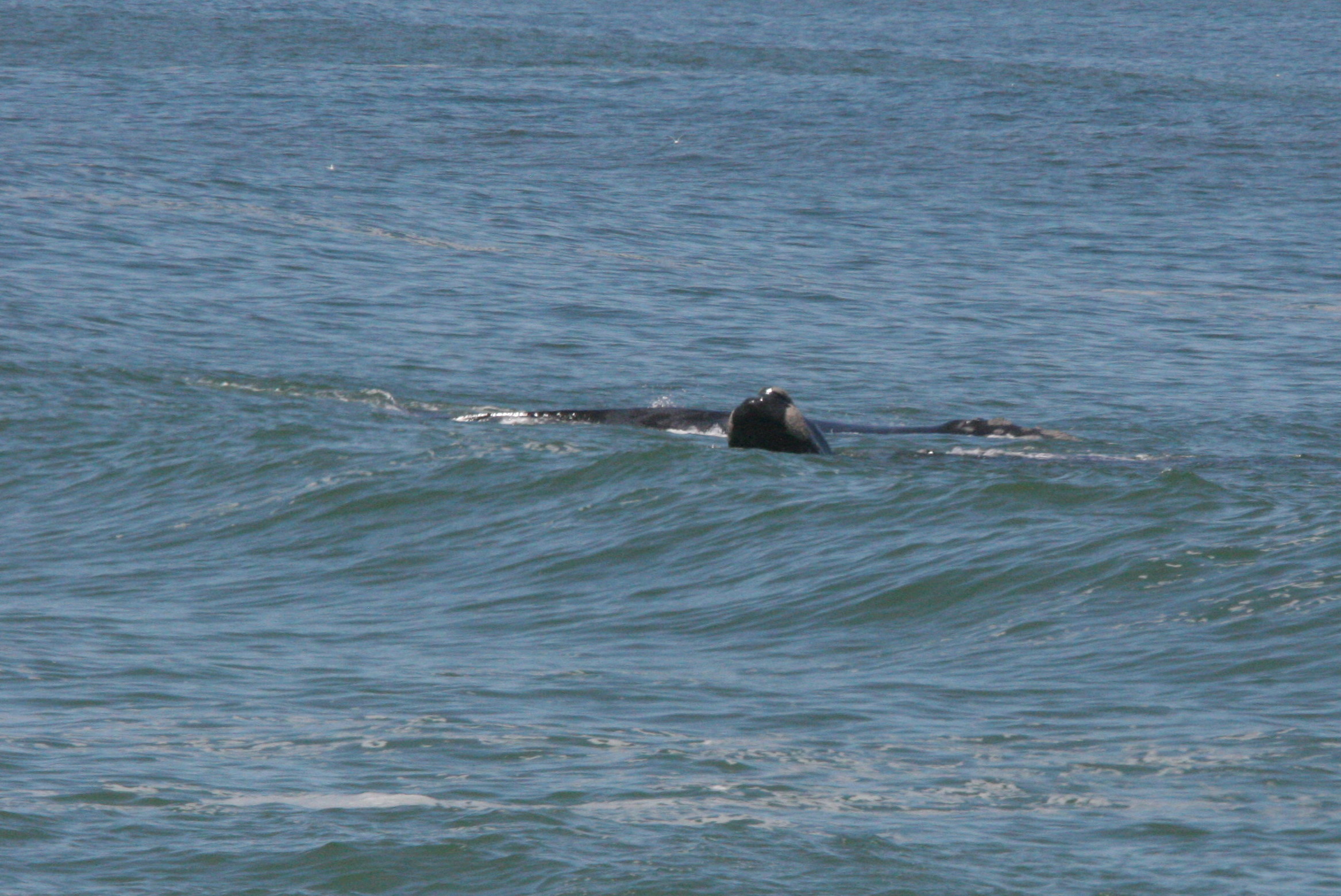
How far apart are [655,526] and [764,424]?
3.96ft

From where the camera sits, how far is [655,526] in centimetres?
1009

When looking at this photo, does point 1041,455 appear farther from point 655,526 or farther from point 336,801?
point 336,801

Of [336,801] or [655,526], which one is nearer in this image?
[336,801]

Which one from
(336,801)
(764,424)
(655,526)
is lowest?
(655,526)

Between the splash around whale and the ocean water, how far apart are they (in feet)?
0.60

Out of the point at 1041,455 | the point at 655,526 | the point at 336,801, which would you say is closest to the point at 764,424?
the point at 655,526

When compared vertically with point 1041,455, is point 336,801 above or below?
below

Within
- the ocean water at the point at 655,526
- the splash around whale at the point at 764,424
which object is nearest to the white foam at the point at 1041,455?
the ocean water at the point at 655,526

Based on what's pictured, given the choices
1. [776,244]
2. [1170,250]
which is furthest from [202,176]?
[1170,250]

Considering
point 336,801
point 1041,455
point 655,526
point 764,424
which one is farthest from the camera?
point 1041,455

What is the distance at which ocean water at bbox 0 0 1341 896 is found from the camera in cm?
553

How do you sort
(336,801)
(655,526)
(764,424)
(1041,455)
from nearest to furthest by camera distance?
(336,801), (655,526), (764,424), (1041,455)

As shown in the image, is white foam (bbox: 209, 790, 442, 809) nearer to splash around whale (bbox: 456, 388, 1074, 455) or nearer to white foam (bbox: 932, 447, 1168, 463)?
splash around whale (bbox: 456, 388, 1074, 455)

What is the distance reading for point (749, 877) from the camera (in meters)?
5.12
